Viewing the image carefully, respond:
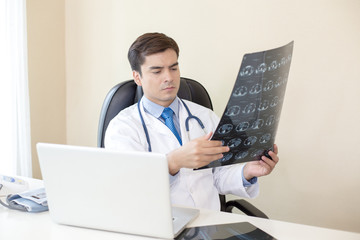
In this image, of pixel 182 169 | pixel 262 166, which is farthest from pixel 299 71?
pixel 182 169

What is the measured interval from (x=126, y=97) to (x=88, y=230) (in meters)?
0.74

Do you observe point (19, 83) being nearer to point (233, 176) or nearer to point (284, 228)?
point (233, 176)

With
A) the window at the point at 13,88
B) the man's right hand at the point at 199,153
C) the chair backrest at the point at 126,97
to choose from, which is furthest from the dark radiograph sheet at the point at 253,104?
the window at the point at 13,88

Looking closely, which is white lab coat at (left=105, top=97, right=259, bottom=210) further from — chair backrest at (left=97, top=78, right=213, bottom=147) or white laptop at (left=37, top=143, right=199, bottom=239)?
white laptop at (left=37, top=143, right=199, bottom=239)

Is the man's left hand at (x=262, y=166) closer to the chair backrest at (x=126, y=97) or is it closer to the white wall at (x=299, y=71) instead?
the chair backrest at (x=126, y=97)

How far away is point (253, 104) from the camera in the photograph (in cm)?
107

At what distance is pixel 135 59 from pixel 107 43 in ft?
2.77

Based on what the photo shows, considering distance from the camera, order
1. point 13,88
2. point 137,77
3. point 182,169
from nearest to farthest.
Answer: point 182,169
point 137,77
point 13,88

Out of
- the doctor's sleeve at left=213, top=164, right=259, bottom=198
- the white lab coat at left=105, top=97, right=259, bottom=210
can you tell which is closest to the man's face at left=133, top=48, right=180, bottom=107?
the white lab coat at left=105, top=97, right=259, bottom=210

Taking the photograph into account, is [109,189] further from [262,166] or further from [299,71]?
[299,71]

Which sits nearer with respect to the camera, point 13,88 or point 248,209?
point 248,209

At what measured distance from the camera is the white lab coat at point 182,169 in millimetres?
1519

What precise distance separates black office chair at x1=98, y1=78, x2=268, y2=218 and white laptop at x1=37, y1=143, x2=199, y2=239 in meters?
0.57

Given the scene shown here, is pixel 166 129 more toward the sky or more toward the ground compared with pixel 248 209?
more toward the sky
